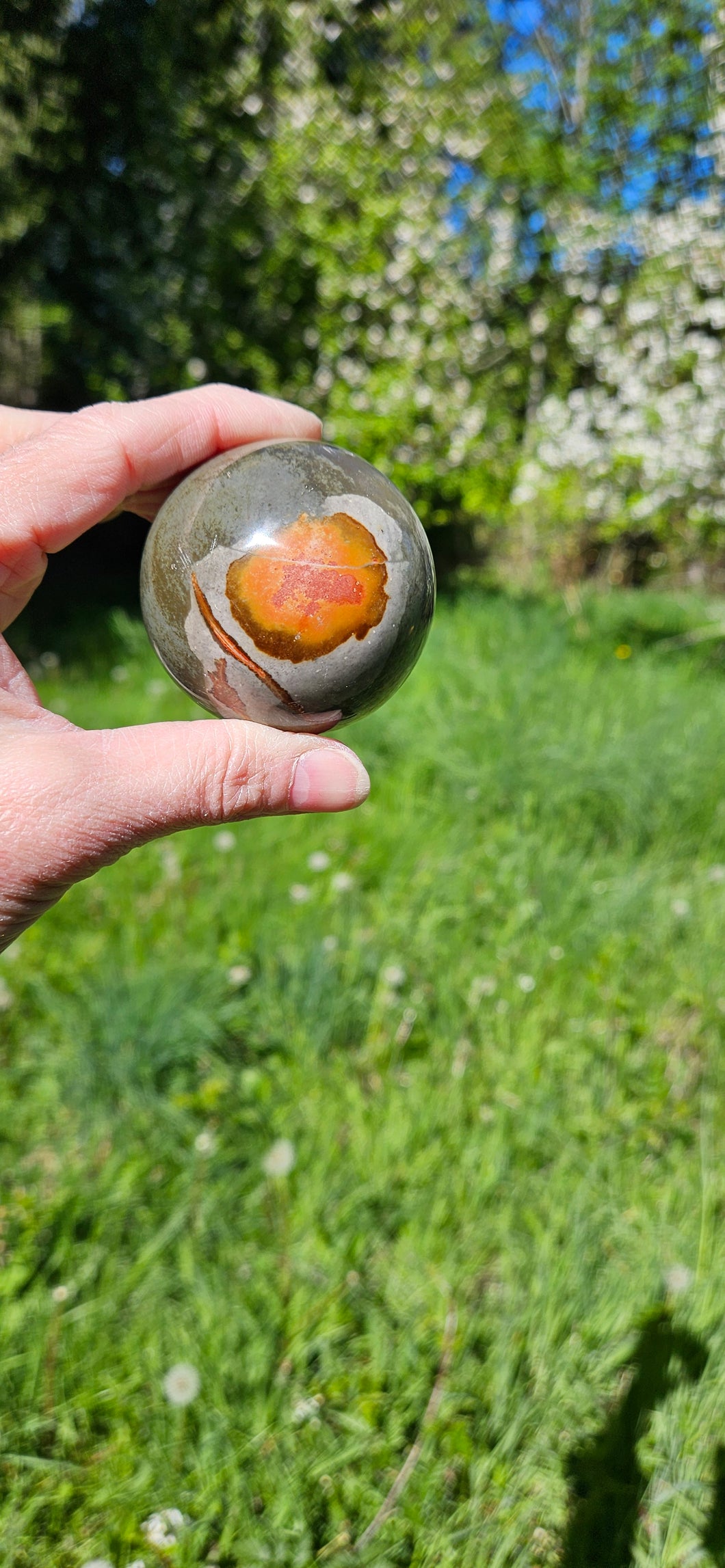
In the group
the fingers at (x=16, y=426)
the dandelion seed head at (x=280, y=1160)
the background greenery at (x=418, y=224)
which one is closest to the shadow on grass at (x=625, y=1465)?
the dandelion seed head at (x=280, y=1160)

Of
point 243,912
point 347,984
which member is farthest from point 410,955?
point 243,912

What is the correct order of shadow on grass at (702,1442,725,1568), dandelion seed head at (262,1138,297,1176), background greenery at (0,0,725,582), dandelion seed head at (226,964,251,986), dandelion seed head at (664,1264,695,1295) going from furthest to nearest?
background greenery at (0,0,725,582) < dandelion seed head at (226,964,251,986) < dandelion seed head at (262,1138,297,1176) < dandelion seed head at (664,1264,695,1295) < shadow on grass at (702,1442,725,1568)

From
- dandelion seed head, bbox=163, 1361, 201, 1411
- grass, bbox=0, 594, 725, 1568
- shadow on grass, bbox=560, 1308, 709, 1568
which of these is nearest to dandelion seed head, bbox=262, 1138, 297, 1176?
grass, bbox=0, 594, 725, 1568

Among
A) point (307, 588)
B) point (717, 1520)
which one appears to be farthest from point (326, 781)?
point (717, 1520)

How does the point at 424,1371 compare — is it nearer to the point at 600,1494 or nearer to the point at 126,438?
the point at 600,1494

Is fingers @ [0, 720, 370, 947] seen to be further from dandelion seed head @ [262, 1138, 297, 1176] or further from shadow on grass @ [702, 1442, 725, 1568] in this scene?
shadow on grass @ [702, 1442, 725, 1568]
